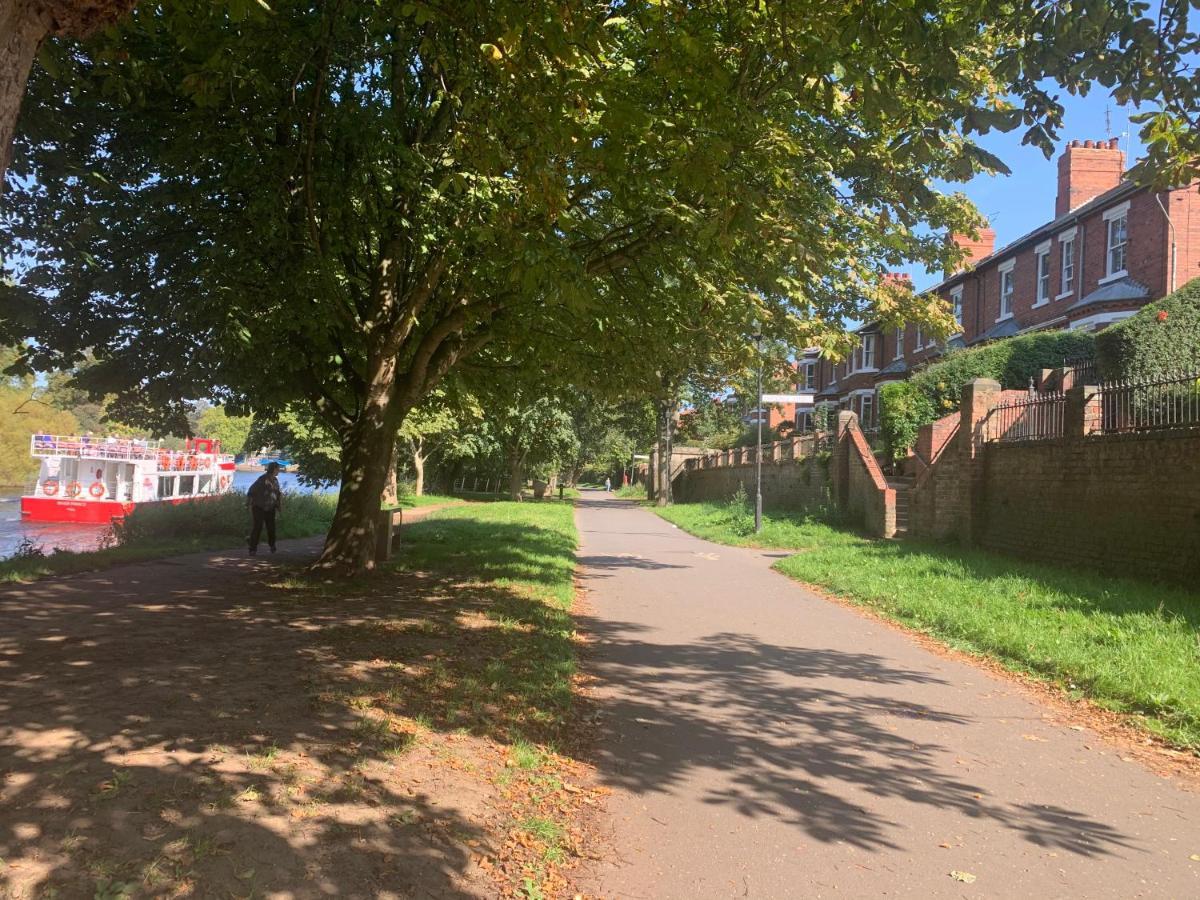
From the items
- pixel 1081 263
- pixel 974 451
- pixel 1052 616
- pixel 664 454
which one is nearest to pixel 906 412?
pixel 1081 263

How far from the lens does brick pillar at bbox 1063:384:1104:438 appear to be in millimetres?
12086

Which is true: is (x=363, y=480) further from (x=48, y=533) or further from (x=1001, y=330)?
(x=1001, y=330)

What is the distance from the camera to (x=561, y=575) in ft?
→ 42.0

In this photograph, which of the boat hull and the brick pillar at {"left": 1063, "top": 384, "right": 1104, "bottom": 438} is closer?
the brick pillar at {"left": 1063, "top": 384, "right": 1104, "bottom": 438}

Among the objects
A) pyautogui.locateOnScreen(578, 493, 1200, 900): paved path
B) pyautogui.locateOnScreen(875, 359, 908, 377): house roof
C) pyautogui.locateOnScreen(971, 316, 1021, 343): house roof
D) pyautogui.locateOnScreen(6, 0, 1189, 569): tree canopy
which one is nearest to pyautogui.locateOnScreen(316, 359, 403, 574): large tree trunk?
pyautogui.locateOnScreen(6, 0, 1189, 569): tree canopy

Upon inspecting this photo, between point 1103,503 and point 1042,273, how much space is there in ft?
57.8

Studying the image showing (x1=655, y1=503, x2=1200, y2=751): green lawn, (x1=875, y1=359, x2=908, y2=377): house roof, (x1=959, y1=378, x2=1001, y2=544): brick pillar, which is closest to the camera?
(x1=655, y1=503, x2=1200, y2=751): green lawn

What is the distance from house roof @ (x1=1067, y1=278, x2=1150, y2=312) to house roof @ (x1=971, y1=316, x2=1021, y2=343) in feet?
14.6

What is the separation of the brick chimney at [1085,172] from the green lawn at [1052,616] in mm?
17345

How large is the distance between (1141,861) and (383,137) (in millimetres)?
8524

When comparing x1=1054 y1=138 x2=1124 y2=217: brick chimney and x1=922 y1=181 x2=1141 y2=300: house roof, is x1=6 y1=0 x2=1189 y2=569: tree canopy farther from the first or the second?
x1=1054 y1=138 x2=1124 y2=217: brick chimney

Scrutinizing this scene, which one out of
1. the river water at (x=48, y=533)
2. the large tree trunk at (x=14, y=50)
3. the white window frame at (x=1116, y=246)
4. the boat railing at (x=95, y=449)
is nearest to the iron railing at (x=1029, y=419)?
the white window frame at (x=1116, y=246)

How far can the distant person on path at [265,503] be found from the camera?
13.8m

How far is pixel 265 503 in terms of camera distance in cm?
1402
